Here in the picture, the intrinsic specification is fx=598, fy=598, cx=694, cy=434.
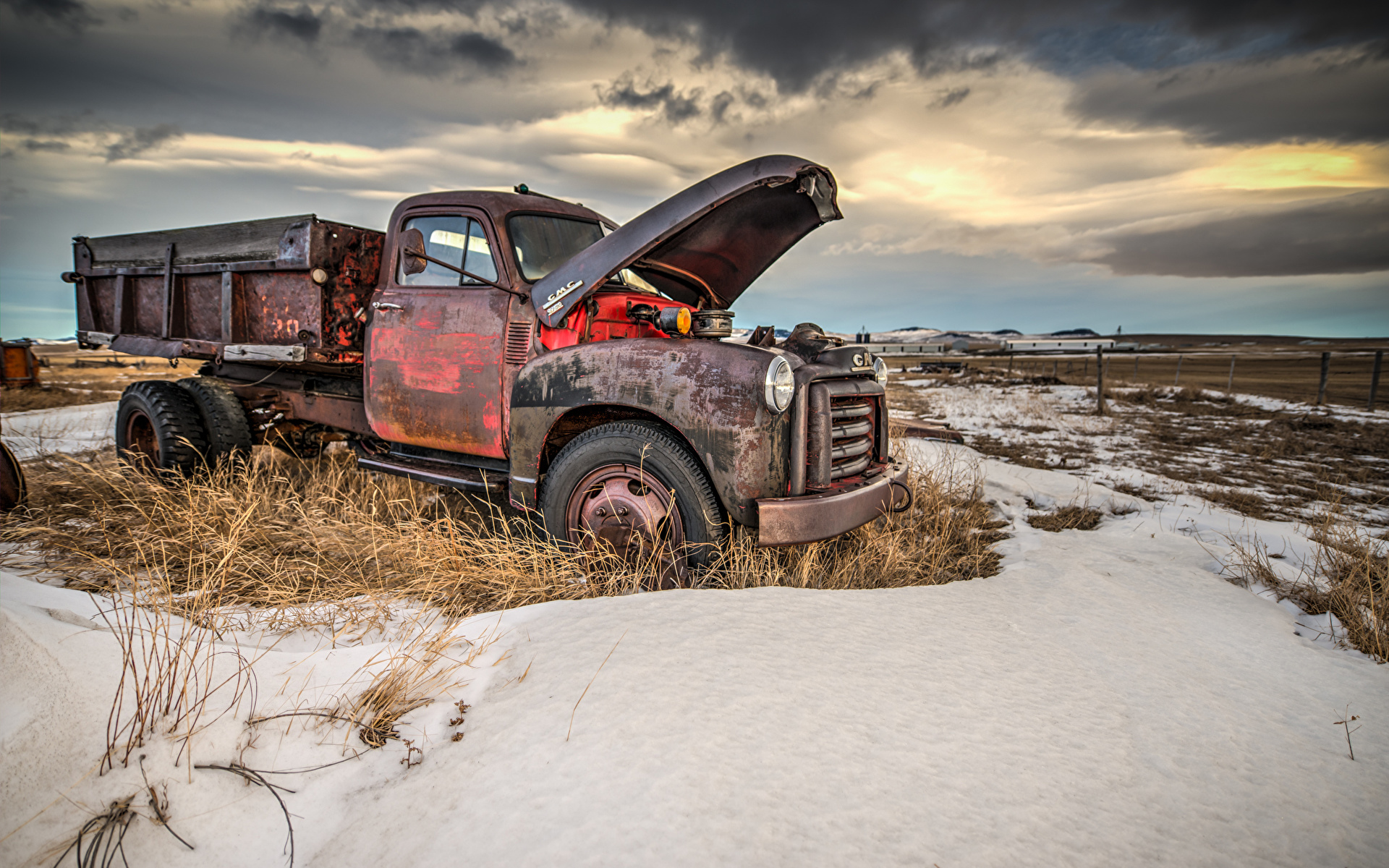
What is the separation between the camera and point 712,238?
150 inches

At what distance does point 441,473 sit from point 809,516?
2.41 meters

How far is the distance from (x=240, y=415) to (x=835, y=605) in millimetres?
4738

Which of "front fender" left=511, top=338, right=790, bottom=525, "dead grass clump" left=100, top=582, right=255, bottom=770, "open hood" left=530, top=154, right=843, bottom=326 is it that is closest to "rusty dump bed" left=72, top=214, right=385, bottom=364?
"open hood" left=530, top=154, right=843, bottom=326

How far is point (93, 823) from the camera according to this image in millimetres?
1227

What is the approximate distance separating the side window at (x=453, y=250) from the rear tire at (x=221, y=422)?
73.8 inches

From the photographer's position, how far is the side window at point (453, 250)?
3.82 metres

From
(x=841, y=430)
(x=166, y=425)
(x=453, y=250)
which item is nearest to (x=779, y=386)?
(x=841, y=430)

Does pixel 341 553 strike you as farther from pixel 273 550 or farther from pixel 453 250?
pixel 453 250

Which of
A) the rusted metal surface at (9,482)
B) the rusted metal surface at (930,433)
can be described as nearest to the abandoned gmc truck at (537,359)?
the rusted metal surface at (9,482)

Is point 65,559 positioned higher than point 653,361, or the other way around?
point 653,361

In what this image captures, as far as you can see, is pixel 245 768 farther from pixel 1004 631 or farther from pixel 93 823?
pixel 1004 631

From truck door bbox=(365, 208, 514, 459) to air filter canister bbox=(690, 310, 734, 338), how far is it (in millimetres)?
1219

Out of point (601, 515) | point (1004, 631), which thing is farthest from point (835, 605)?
point (601, 515)

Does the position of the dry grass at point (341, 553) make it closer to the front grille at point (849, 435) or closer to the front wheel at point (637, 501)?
the front wheel at point (637, 501)
